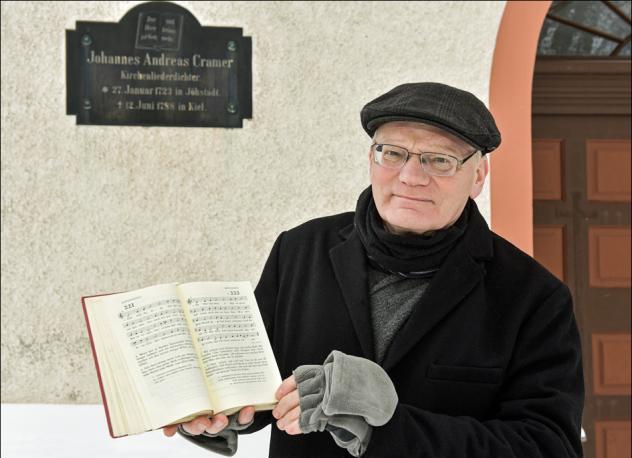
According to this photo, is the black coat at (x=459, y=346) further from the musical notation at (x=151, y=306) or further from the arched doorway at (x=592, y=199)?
the arched doorway at (x=592, y=199)

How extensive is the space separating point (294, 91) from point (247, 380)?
7.69 ft

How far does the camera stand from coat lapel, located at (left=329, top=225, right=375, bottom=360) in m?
1.83

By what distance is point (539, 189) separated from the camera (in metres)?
4.43

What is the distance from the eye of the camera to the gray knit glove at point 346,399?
4.85 feet

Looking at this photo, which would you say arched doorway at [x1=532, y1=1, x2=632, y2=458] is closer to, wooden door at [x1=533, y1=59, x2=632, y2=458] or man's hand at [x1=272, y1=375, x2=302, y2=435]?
wooden door at [x1=533, y1=59, x2=632, y2=458]

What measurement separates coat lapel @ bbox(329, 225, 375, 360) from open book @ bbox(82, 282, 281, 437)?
247 mm

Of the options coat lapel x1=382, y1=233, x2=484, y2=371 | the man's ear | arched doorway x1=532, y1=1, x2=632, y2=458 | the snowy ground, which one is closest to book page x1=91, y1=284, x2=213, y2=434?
coat lapel x1=382, y1=233, x2=484, y2=371

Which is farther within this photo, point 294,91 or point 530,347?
point 294,91

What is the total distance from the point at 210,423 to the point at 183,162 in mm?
2249

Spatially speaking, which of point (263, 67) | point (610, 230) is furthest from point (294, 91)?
point (610, 230)

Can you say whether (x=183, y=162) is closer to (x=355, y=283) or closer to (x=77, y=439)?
(x=77, y=439)

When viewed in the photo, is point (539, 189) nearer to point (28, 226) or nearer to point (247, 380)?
point (28, 226)

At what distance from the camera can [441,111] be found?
5.64ft

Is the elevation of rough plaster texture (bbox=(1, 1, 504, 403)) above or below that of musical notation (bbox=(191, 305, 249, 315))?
above
